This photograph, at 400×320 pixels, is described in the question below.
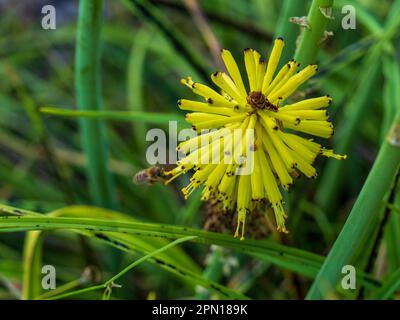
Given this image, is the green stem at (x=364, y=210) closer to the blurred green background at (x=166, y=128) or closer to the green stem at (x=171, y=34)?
the blurred green background at (x=166, y=128)

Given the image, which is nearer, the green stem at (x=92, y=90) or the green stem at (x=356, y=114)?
the green stem at (x=92, y=90)

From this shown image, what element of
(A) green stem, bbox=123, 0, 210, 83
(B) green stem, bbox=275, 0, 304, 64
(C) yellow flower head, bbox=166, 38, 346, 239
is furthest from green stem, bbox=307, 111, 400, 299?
(A) green stem, bbox=123, 0, 210, 83

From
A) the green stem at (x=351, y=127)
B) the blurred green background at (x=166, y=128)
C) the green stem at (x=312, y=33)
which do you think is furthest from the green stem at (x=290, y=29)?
the green stem at (x=351, y=127)

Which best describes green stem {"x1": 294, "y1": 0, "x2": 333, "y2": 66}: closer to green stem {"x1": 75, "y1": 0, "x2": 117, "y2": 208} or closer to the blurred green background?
the blurred green background

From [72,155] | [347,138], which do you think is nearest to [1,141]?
[72,155]

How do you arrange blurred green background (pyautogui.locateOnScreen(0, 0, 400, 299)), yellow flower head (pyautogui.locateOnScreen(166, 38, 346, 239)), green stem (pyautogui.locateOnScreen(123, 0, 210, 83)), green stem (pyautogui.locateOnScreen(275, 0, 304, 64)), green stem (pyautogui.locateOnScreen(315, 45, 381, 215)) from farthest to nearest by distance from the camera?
green stem (pyautogui.locateOnScreen(315, 45, 381, 215)), blurred green background (pyautogui.locateOnScreen(0, 0, 400, 299)), green stem (pyautogui.locateOnScreen(123, 0, 210, 83)), green stem (pyautogui.locateOnScreen(275, 0, 304, 64)), yellow flower head (pyautogui.locateOnScreen(166, 38, 346, 239))

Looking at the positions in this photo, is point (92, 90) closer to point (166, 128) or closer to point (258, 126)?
point (258, 126)
